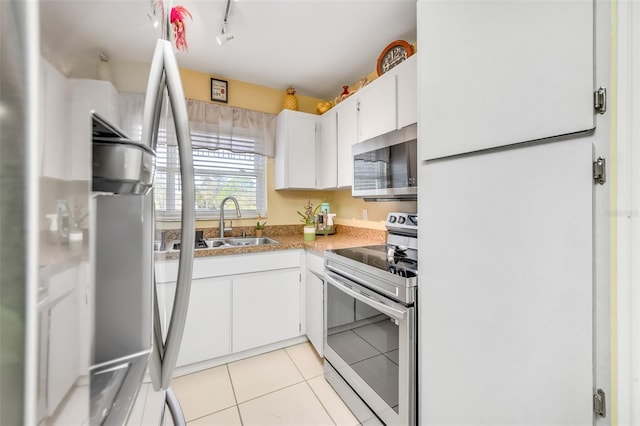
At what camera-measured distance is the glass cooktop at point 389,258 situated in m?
1.34

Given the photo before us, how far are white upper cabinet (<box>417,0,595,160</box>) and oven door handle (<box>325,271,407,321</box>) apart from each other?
0.73 meters

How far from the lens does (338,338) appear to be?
1.74 m

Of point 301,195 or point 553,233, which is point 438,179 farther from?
point 301,195

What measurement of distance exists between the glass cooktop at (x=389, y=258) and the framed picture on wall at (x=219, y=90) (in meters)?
1.92

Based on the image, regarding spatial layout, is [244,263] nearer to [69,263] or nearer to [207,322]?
[207,322]

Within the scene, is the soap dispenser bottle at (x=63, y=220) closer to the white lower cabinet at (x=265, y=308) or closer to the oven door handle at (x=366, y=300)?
the oven door handle at (x=366, y=300)

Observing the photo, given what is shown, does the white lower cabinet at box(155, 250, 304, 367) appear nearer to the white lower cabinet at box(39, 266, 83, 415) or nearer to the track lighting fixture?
the track lighting fixture

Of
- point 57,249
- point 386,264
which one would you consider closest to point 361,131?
point 386,264

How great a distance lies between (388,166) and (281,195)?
1585 mm

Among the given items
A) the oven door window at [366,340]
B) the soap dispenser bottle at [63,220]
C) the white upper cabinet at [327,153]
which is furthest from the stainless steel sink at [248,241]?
the soap dispenser bottle at [63,220]

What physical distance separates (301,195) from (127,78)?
8.84 ft

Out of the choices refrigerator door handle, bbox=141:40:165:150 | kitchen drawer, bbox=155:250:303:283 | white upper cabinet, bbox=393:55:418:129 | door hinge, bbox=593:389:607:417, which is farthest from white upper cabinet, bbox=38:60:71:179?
kitchen drawer, bbox=155:250:303:283

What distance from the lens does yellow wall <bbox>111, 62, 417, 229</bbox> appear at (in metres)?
2.49

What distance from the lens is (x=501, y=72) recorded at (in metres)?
0.85
